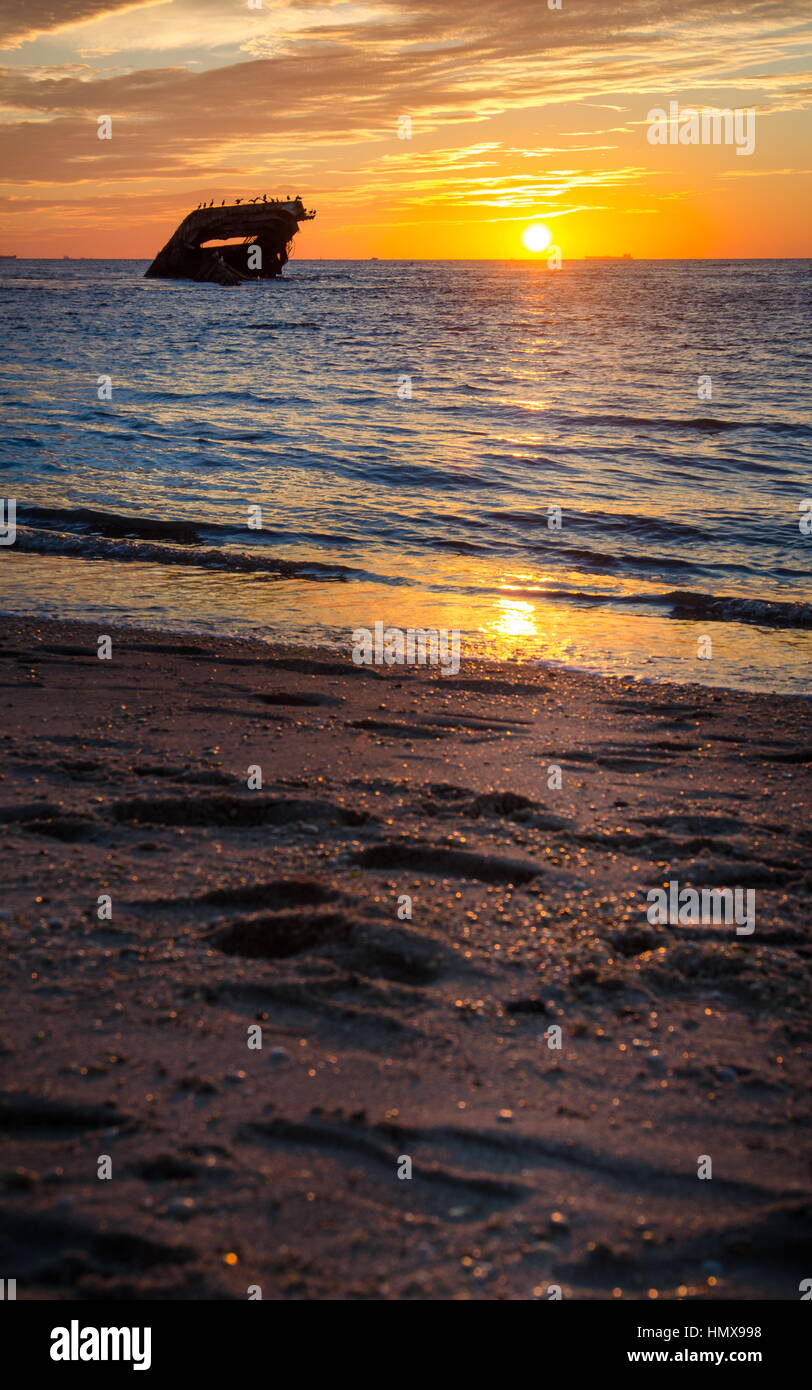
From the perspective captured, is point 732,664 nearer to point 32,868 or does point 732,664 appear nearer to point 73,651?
point 73,651

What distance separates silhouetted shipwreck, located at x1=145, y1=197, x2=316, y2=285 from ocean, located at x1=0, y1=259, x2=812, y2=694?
5655 centimetres

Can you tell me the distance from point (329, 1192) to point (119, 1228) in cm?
51

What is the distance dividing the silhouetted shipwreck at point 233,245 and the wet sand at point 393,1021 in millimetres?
90806

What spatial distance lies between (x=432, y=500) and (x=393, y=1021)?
12938 millimetres

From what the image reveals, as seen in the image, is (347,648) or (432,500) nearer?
(347,648)

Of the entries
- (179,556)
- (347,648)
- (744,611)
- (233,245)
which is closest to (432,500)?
(179,556)

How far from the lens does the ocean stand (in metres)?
9.88

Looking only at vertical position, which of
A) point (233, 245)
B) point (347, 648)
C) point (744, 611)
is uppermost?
point (233, 245)

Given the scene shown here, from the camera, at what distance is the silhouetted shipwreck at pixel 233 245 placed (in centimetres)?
8731

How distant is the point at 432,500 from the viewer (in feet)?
51.3

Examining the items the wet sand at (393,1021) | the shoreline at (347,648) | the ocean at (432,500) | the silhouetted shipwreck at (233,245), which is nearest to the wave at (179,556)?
the ocean at (432,500)

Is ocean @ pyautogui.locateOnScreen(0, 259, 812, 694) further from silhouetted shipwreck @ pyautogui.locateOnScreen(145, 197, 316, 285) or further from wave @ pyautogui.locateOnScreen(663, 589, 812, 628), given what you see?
silhouetted shipwreck @ pyautogui.locateOnScreen(145, 197, 316, 285)

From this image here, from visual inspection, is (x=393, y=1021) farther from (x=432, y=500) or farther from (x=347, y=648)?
(x=432, y=500)

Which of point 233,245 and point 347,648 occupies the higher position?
point 233,245
